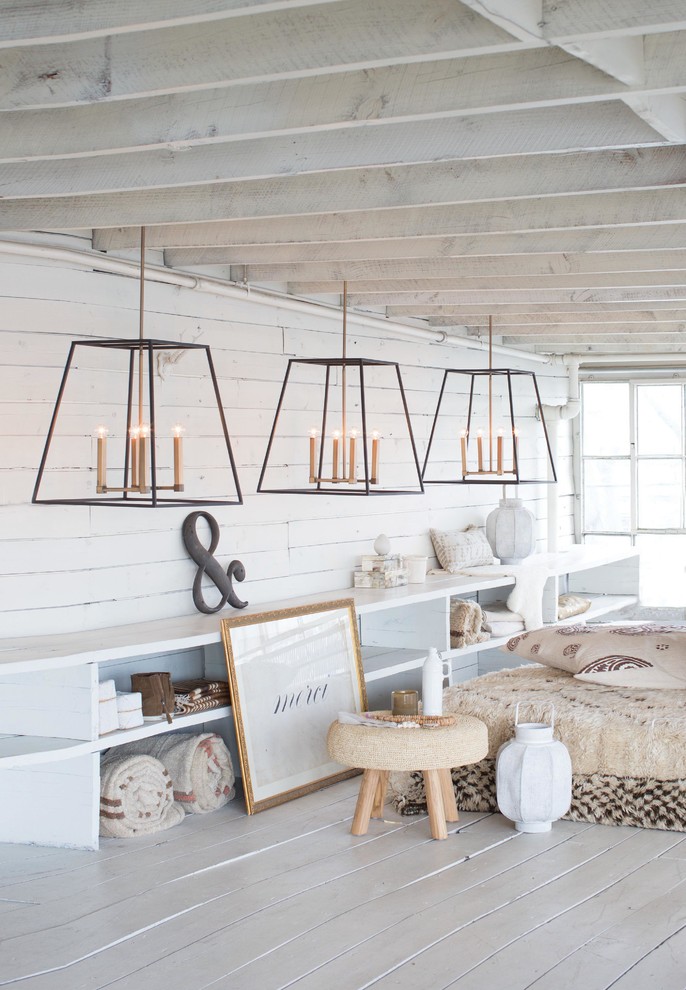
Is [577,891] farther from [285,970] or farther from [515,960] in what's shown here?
[285,970]

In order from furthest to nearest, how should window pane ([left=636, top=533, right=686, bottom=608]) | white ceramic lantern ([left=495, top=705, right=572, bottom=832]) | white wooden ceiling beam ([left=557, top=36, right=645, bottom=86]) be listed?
window pane ([left=636, top=533, right=686, bottom=608]) < white ceramic lantern ([left=495, top=705, right=572, bottom=832]) < white wooden ceiling beam ([left=557, top=36, right=645, bottom=86])

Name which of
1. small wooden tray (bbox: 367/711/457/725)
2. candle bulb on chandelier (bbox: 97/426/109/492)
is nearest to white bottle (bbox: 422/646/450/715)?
small wooden tray (bbox: 367/711/457/725)

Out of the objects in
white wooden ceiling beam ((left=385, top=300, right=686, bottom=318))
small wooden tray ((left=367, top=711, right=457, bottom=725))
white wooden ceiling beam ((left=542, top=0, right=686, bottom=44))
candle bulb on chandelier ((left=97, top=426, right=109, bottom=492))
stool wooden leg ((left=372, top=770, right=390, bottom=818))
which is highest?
white wooden ceiling beam ((left=385, top=300, right=686, bottom=318))

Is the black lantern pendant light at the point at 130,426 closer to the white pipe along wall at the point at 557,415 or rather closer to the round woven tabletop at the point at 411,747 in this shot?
the round woven tabletop at the point at 411,747

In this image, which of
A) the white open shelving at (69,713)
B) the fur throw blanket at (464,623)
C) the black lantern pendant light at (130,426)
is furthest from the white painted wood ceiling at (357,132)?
the fur throw blanket at (464,623)

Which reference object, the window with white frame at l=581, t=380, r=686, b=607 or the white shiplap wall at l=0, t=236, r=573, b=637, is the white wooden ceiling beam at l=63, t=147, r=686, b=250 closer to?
the white shiplap wall at l=0, t=236, r=573, b=637

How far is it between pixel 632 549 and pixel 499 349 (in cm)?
184

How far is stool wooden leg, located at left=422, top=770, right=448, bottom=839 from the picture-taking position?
4.01 m

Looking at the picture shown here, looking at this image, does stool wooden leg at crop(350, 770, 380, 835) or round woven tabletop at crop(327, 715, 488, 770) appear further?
stool wooden leg at crop(350, 770, 380, 835)

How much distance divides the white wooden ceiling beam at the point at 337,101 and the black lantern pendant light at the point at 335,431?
1763mm

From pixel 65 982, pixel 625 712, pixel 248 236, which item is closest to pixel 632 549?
pixel 625 712

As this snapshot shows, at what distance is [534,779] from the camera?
4.06m

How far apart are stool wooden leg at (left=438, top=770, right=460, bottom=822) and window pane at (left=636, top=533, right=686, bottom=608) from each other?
177 inches

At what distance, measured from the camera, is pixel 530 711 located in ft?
14.4
